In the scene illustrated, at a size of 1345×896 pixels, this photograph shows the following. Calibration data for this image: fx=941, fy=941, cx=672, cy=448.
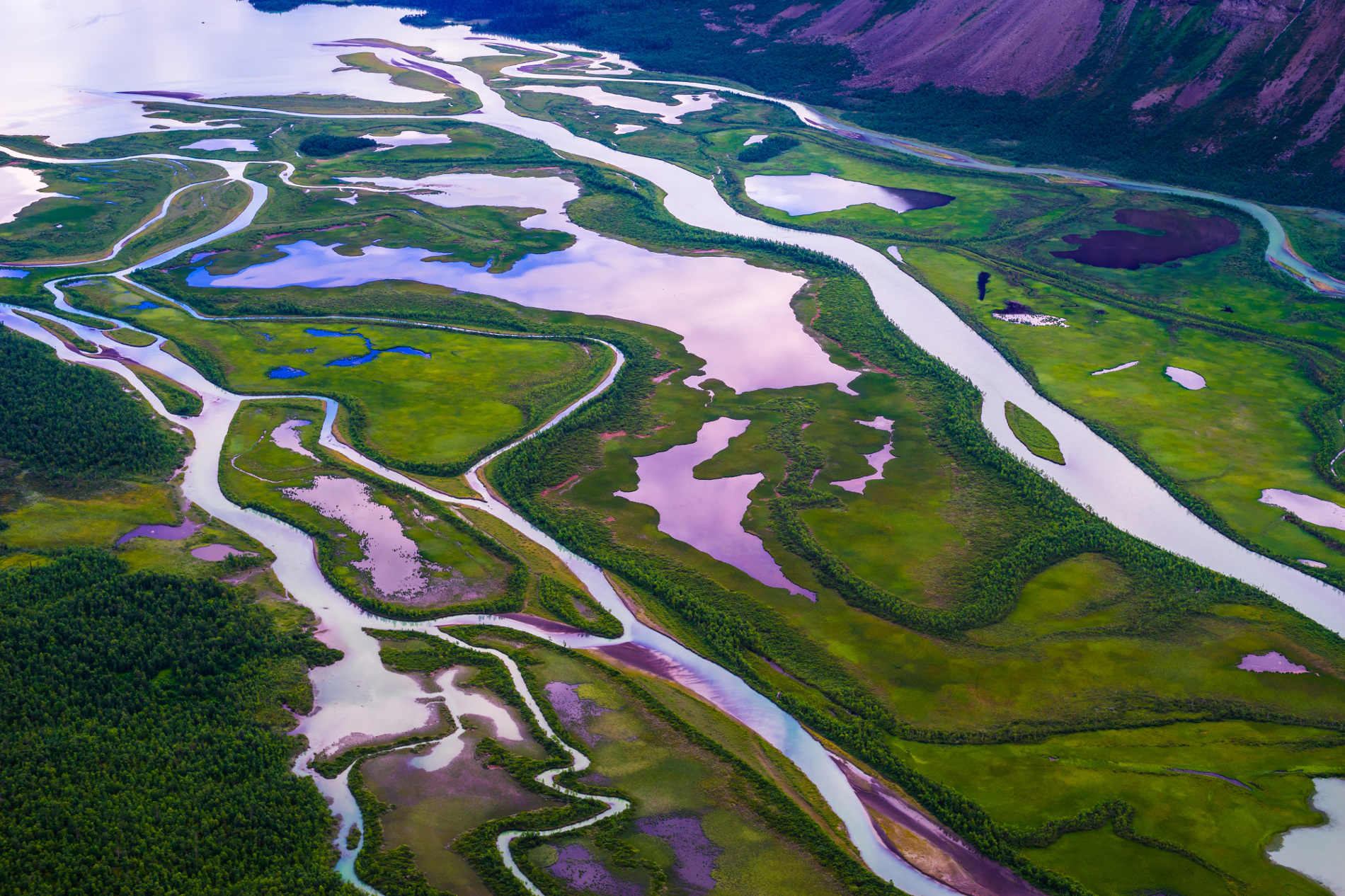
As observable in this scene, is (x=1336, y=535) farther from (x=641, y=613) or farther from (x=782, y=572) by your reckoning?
(x=641, y=613)

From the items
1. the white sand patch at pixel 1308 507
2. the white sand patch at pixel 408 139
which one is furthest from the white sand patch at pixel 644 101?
the white sand patch at pixel 1308 507

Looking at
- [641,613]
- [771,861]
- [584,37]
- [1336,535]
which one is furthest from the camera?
[584,37]

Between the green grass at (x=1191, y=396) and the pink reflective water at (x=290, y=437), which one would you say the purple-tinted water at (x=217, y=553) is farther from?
the green grass at (x=1191, y=396)

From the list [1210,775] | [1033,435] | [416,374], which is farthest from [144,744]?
[1033,435]

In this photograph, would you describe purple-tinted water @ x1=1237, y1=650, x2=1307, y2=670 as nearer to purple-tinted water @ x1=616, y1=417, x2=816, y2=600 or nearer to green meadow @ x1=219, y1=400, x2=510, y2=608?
purple-tinted water @ x1=616, y1=417, x2=816, y2=600

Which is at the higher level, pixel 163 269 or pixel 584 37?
pixel 584 37

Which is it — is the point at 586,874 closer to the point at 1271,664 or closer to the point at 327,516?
the point at 327,516

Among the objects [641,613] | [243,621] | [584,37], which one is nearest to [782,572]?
[641,613]
